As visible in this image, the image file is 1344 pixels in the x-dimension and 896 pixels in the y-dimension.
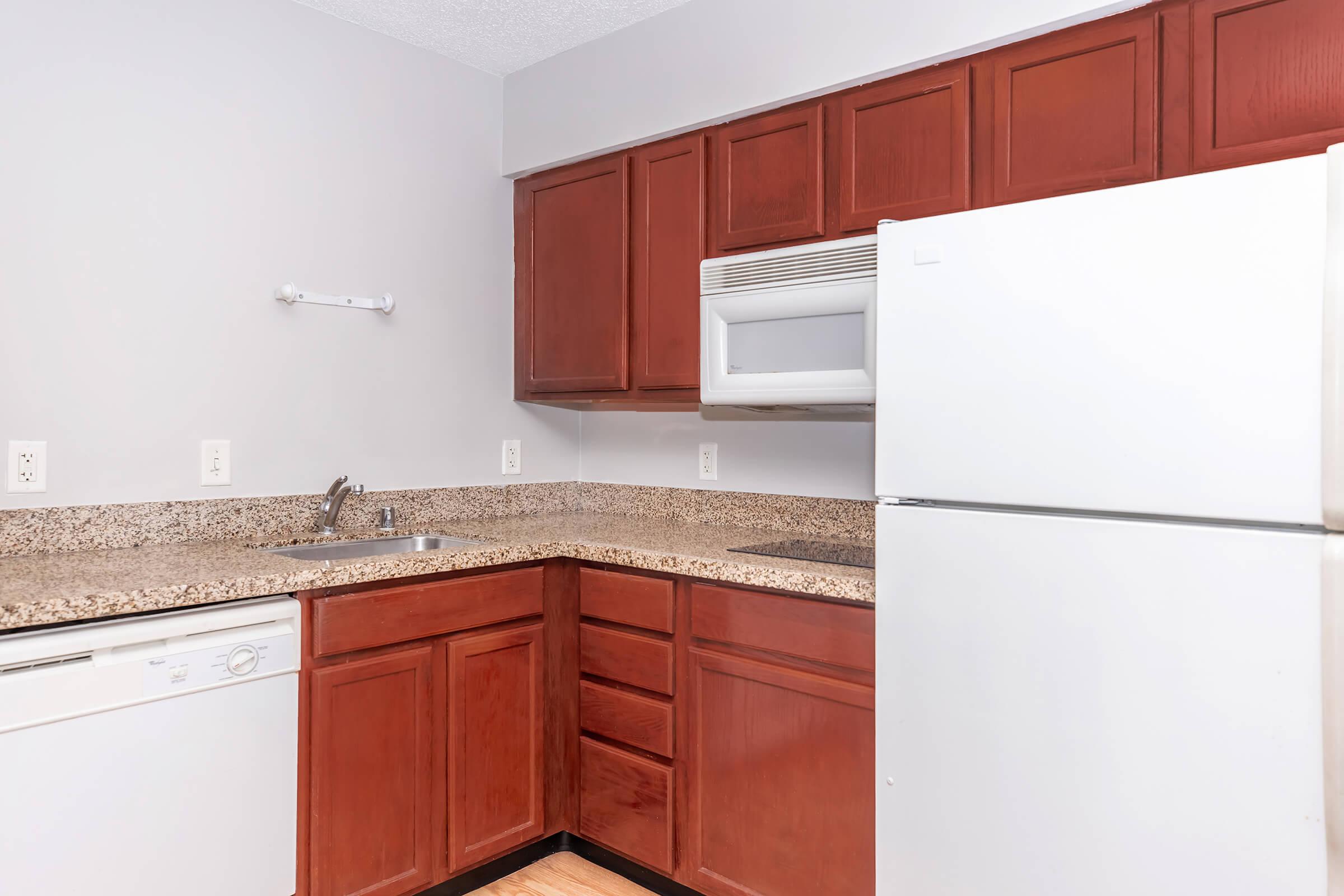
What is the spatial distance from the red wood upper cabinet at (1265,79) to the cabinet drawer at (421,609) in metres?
1.73

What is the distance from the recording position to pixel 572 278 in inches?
109

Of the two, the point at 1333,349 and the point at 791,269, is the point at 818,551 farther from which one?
the point at 1333,349

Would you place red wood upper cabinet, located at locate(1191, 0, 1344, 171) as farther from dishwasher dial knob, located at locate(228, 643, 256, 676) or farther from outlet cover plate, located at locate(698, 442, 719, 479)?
dishwasher dial knob, located at locate(228, 643, 256, 676)

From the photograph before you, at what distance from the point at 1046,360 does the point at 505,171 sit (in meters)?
2.07

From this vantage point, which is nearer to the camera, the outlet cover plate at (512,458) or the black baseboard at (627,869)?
the black baseboard at (627,869)

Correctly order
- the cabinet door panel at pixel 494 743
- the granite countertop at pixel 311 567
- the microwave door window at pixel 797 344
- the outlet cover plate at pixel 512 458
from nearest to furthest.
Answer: the granite countertop at pixel 311 567 → the microwave door window at pixel 797 344 → the cabinet door panel at pixel 494 743 → the outlet cover plate at pixel 512 458

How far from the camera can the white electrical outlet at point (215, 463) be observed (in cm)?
223

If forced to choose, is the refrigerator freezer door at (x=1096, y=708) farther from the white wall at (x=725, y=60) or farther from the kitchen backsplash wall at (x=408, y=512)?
the white wall at (x=725, y=60)

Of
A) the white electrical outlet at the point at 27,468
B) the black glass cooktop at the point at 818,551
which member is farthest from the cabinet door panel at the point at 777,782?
the white electrical outlet at the point at 27,468

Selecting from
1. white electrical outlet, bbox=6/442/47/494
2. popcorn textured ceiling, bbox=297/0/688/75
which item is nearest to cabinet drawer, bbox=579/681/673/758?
white electrical outlet, bbox=6/442/47/494

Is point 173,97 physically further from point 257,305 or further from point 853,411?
point 853,411

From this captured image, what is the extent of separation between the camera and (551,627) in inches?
90.2

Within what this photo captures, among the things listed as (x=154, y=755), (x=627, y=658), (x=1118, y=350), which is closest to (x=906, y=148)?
(x=1118, y=350)

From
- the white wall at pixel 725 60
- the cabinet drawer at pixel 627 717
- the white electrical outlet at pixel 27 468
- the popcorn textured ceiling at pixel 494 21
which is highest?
the popcorn textured ceiling at pixel 494 21
